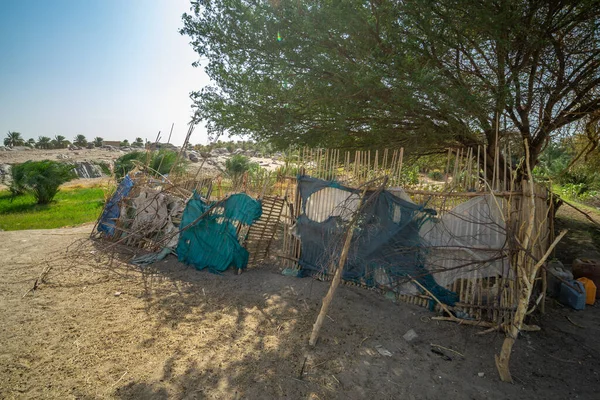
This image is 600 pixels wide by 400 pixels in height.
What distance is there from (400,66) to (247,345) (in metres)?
5.28

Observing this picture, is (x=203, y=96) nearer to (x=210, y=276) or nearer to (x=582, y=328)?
(x=210, y=276)

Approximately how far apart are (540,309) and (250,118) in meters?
6.50

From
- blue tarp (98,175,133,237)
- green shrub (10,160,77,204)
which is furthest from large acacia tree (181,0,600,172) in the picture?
green shrub (10,160,77,204)

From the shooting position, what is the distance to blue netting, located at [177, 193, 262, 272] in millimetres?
6434

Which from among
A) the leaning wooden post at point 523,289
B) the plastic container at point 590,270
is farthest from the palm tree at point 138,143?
the leaning wooden post at point 523,289

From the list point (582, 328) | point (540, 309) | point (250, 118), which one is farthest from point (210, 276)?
point (582, 328)

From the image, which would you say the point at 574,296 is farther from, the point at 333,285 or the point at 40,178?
the point at 40,178

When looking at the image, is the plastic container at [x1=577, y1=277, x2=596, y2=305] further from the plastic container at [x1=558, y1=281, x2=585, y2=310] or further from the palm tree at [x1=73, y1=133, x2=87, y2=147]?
the palm tree at [x1=73, y1=133, x2=87, y2=147]

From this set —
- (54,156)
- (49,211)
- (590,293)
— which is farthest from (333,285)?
(54,156)

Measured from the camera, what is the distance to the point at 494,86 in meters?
6.46

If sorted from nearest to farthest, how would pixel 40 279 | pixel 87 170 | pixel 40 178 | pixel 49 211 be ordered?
pixel 40 279
pixel 49 211
pixel 40 178
pixel 87 170

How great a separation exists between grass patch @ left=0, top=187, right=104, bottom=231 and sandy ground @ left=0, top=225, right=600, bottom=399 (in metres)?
6.28

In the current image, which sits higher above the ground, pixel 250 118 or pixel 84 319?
pixel 250 118

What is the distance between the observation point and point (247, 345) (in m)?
4.01
